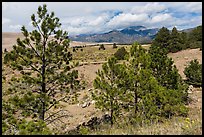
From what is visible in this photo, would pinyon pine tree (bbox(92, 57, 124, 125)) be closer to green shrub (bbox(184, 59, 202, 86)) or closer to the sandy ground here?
the sandy ground

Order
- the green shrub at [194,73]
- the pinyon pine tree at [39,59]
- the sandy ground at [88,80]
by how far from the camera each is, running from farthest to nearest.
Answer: the green shrub at [194,73] → the sandy ground at [88,80] → the pinyon pine tree at [39,59]

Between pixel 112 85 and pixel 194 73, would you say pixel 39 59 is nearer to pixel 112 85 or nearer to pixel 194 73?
pixel 112 85

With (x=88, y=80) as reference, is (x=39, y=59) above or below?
above

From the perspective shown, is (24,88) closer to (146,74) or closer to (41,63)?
(41,63)

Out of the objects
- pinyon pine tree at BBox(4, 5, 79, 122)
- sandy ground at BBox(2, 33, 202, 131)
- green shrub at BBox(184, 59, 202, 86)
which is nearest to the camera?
pinyon pine tree at BBox(4, 5, 79, 122)

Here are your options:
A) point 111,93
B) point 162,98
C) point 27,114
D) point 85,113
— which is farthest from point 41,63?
point 85,113

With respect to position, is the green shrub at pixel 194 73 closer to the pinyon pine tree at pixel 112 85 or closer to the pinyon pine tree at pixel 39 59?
the pinyon pine tree at pixel 112 85

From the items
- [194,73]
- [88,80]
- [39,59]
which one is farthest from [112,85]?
[88,80]

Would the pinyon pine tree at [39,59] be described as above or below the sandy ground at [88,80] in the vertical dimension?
above

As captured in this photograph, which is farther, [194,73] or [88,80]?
[88,80]

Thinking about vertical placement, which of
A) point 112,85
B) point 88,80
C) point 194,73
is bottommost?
point 88,80

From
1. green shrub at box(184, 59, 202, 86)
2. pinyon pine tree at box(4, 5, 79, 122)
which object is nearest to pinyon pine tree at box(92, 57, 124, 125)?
pinyon pine tree at box(4, 5, 79, 122)

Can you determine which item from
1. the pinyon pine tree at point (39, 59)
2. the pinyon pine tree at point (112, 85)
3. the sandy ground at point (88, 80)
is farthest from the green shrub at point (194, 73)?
the pinyon pine tree at point (39, 59)

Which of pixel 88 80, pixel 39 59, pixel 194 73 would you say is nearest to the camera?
pixel 39 59
